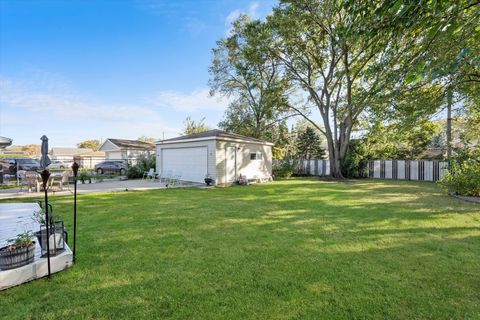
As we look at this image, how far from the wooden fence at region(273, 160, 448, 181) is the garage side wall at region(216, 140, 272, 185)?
3.88m

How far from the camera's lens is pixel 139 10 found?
10141 mm

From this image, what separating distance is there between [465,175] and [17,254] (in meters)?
11.6

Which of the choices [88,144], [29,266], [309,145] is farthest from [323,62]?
[88,144]

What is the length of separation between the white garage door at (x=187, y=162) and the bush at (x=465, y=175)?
10.4 m

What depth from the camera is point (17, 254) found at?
2838 millimetres

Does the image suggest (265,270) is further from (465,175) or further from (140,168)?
(140,168)

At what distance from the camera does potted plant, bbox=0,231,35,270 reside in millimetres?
2781

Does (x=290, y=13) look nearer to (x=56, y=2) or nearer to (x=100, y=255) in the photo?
(x=56, y=2)

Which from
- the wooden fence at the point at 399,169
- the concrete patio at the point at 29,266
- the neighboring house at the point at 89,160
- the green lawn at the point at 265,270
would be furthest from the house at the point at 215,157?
the neighboring house at the point at 89,160

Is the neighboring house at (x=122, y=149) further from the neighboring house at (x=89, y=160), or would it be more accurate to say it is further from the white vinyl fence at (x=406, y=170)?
the white vinyl fence at (x=406, y=170)

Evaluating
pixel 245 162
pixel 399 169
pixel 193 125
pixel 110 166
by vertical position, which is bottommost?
pixel 399 169

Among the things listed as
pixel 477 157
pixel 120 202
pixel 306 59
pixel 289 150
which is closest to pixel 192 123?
pixel 289 150

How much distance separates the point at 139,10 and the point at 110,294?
1124 centimetres

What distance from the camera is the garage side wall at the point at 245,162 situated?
12469mm
